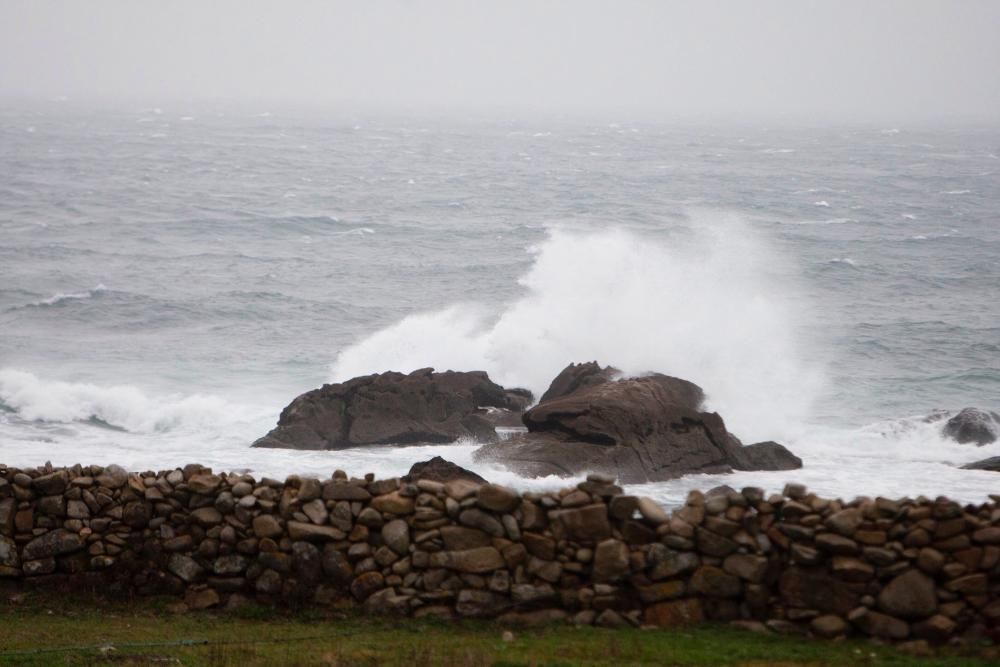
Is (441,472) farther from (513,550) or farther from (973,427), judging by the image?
(973,427)

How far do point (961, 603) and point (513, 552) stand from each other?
3.92 m

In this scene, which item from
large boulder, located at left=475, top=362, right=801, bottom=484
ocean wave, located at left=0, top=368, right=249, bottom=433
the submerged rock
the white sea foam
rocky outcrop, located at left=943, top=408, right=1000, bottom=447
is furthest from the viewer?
the white sea foam

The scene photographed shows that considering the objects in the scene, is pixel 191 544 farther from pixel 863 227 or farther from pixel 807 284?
pixel 863 227

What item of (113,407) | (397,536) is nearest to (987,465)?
(397,536)

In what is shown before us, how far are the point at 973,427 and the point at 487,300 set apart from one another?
24.1 meters

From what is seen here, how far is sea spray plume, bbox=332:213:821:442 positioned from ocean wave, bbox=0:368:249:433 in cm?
646

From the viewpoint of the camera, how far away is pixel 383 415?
28.7 m

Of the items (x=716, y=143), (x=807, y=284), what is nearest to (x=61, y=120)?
(x=716, y=143)

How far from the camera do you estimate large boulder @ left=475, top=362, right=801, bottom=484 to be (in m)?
24.8

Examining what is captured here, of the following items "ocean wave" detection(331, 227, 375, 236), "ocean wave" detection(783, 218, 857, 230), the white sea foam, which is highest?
"ocean wave" detection(783, 218, 857, 230)

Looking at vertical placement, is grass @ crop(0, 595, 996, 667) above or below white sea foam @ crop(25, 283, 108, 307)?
above

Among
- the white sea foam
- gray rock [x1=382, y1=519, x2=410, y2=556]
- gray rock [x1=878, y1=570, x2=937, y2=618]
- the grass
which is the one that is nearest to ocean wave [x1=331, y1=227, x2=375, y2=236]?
the white sea foam

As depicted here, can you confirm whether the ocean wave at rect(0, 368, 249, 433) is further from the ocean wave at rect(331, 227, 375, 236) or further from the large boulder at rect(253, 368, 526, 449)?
the ocean wave at rect(331, 227, 375, 236)

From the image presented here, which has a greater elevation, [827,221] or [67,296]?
[827,221]
